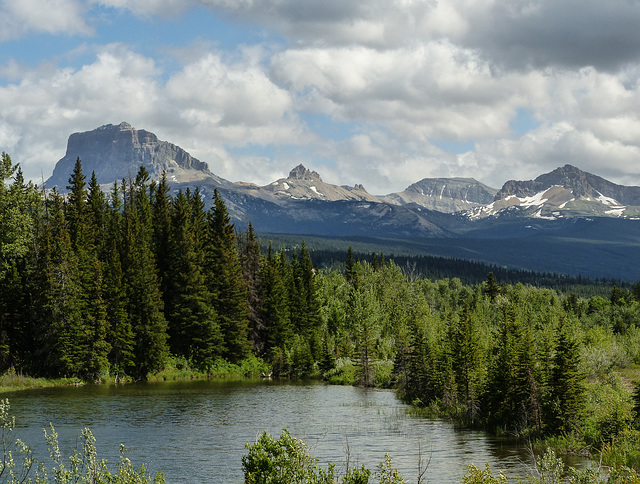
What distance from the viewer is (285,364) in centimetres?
10869

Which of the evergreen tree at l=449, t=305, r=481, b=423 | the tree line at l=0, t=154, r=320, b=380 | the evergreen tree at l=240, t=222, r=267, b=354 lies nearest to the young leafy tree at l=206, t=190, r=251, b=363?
the tree line at l=0, t=154, r=320, b=380

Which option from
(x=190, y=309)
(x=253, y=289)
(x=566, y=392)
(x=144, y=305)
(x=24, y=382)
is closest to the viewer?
(x=566, y=392)

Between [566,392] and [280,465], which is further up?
[280,465]

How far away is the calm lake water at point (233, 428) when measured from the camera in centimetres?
4003

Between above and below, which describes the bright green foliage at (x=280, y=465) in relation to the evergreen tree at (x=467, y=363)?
above

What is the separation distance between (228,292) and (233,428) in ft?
181

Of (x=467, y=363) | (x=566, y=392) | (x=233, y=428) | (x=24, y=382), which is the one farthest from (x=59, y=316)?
(x=566, y=392)

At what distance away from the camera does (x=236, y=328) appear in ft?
347

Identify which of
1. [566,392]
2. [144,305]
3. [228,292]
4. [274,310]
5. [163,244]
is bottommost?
[274,310]

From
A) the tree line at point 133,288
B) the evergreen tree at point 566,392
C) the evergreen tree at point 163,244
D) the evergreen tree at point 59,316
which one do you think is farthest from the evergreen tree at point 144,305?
the evergreen tree at point 566,392

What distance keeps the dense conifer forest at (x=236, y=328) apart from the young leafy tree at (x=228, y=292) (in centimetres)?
22

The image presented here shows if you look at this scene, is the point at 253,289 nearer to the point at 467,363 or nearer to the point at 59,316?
the point at 59,316

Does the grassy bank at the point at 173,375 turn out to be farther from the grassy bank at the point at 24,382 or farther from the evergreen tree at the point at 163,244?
the evergreen tree at the point at 163,244

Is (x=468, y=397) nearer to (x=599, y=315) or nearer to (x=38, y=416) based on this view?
(x=38, y=416)
